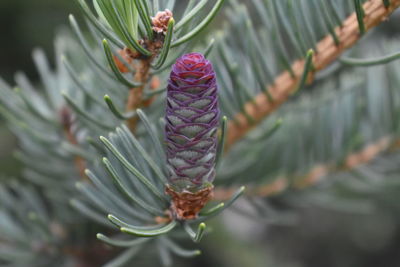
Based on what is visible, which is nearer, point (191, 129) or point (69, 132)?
point (191, 129)

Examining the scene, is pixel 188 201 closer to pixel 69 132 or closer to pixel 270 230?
pixel 69 132

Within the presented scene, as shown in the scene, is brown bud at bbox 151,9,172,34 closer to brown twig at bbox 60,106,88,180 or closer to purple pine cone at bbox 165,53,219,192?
purple pine cone at bbox 165,53,219,192

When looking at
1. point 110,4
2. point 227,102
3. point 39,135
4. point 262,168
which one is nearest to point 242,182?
point 262,168

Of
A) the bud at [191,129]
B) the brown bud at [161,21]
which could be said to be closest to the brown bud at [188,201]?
the bud at [191,129]

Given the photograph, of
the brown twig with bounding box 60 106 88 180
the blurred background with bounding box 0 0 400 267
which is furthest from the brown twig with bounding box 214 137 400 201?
the brown twig with bounding box 60 106 88 180

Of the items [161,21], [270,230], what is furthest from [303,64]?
A: [270,230]

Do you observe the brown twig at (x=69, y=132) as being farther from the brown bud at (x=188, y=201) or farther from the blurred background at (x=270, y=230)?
the blurred background at (x=270, y=230)

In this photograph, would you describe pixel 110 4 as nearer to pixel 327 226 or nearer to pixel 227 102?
pixel 227 102
